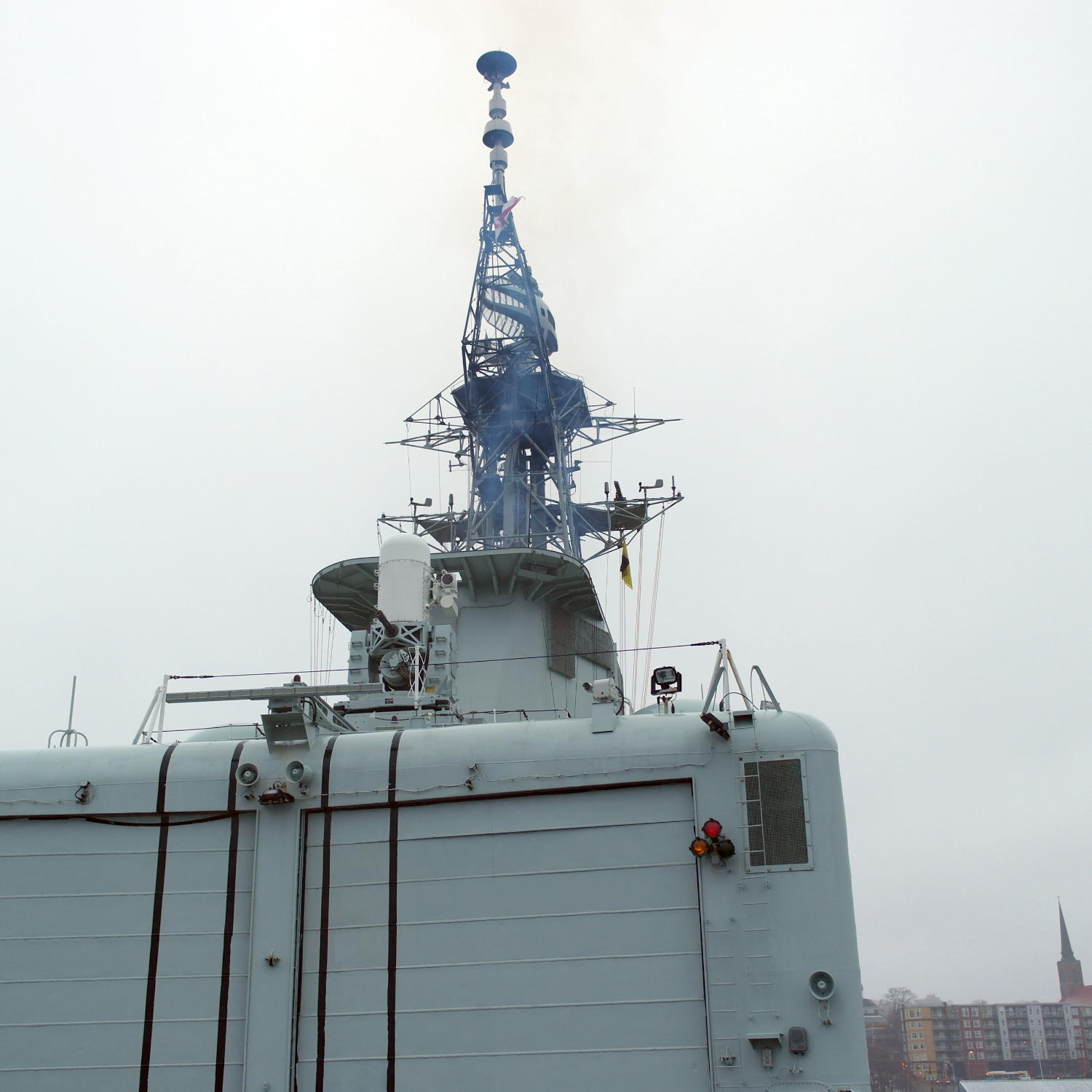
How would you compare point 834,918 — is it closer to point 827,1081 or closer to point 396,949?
point 827,1081

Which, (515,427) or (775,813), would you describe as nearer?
(775,813)

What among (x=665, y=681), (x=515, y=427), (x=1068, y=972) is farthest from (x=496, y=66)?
(x=1068, y=972)

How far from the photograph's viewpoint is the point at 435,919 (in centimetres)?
1359

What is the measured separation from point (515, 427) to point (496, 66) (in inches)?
450

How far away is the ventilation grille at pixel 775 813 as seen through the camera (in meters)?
13.0

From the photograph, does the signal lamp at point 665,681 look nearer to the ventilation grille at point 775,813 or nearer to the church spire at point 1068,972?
the ventilation grille at point 775,813

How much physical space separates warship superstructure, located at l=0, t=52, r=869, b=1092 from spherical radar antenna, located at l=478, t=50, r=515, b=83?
23.7 meters

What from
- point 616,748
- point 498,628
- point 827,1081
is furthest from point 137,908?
point 498,628

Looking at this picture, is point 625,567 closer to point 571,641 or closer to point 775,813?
point 571,641

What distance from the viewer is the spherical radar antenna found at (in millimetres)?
32469

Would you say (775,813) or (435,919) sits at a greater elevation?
(775,813)

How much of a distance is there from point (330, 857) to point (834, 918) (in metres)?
6.20

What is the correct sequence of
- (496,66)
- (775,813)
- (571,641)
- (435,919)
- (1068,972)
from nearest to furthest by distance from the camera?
(775,813), (435,919), (571,641), (496,66), (1068,972)

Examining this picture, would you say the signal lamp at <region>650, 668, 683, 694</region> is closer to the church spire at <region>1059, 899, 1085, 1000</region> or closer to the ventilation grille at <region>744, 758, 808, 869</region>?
the ventilation grille at <region>744, 758, 808, 869</region>
